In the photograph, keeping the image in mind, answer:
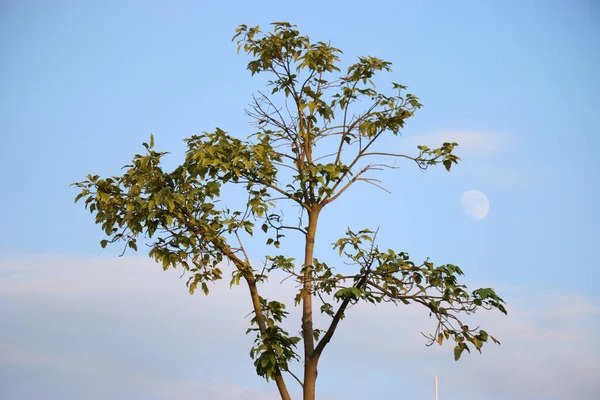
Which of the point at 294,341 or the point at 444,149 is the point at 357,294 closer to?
the point at 294,341

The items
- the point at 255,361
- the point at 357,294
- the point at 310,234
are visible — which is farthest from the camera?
the point at 310,234

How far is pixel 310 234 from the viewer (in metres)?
6.89

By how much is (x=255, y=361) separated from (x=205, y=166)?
1865 millimetres

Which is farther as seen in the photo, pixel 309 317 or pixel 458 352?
pixel 309 317

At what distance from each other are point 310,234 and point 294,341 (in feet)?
Answer: 3.50

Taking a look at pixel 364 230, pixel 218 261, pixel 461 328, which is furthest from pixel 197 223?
pixel 461 328

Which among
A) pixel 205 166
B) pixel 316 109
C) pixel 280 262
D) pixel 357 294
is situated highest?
pixel 316 109

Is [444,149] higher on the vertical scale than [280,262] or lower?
higher

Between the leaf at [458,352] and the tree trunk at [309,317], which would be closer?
the leaf at [458,352]

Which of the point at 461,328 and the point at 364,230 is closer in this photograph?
the point at 461,328

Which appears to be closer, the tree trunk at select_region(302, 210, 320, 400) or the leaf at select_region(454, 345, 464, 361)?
the leaf at select_region(454, 345, 464, 361)

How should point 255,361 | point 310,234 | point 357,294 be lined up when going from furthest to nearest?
point 310,234 → point 255,361 → point 357,294

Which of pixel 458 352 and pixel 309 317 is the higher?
pixel 309 317

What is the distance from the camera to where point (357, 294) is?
5902mm
